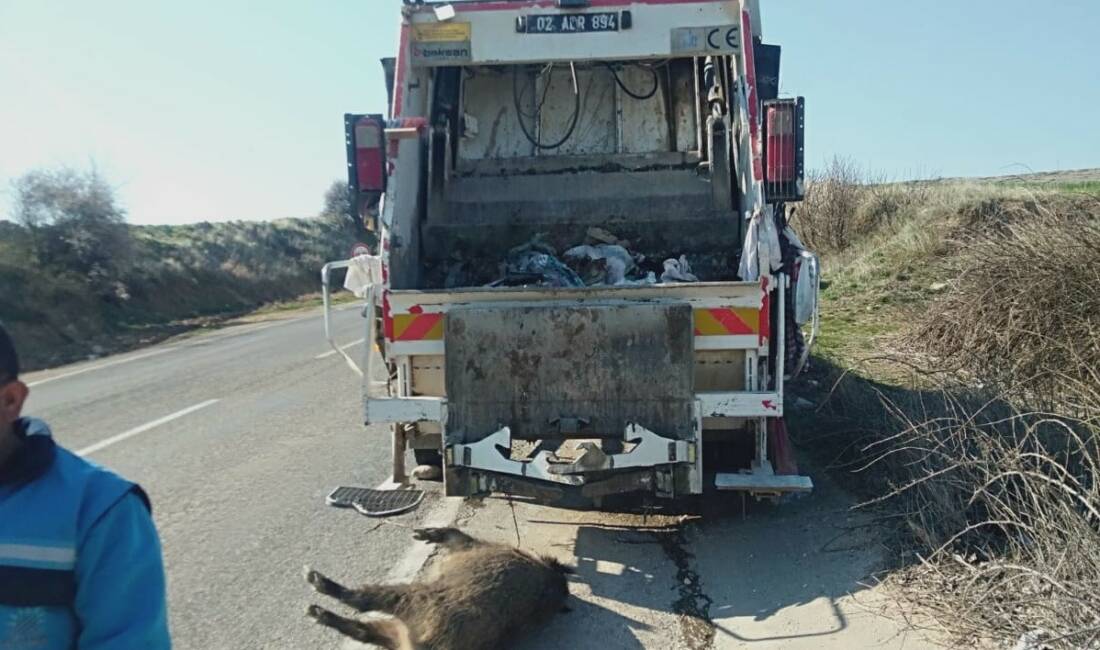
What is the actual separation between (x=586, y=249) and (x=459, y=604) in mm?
3360

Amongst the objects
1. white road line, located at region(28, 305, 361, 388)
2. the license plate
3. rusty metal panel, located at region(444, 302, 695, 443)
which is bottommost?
white road line, located at region(28, 305, 361, 388)

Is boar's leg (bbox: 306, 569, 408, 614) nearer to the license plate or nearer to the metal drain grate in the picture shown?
the metal drain grate

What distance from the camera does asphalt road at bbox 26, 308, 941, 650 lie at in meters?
3.82

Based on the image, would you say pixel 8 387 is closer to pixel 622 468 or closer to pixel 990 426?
pixel 622 468

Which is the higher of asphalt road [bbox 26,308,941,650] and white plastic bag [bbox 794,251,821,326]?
white plastic bag [bbox 794,251,821,326]

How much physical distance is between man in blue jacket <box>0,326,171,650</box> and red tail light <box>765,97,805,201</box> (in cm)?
418

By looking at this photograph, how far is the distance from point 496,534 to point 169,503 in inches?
87.3

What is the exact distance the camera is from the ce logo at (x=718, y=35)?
5.76 metres

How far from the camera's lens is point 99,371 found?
43.4ft

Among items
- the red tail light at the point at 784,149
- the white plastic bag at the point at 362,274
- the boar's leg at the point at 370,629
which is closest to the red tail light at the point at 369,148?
the white plastic bag at the point at 362,274

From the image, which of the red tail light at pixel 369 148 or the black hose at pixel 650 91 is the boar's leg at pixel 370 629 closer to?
the red tail light at pixel 369 148

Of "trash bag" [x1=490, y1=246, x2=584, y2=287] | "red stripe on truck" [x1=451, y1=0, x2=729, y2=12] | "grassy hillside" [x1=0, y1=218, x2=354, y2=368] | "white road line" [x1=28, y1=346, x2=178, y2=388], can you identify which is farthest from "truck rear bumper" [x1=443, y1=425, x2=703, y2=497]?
"grassy hillside" [x1=0, y1=218, x2=354, y2=368]

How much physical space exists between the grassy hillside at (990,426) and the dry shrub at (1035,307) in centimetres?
1

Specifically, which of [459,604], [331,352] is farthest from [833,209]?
[459,604]
